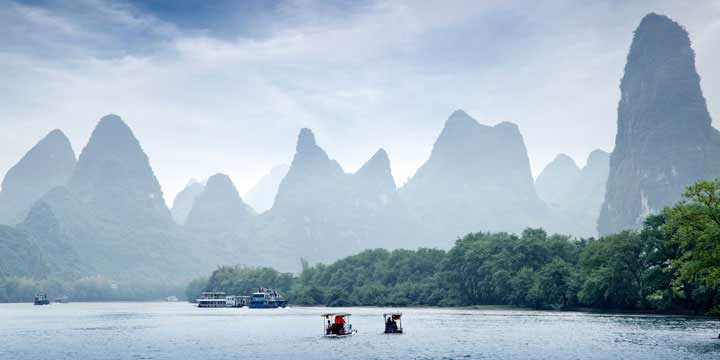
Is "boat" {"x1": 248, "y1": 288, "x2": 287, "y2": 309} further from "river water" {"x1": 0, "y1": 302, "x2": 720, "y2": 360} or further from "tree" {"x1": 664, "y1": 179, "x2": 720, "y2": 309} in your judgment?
"tree" {"x1": 664, "y1": 179, "x2": 720, "y2": 309}

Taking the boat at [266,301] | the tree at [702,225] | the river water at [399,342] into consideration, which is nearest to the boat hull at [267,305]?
the boat at [266,301]

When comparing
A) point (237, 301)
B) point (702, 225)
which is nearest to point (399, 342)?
point (702, 225)

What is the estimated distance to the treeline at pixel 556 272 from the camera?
2269 inches

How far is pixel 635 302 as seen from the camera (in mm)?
99188

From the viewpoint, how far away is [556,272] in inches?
4596

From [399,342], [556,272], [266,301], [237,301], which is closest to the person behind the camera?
[399,342]

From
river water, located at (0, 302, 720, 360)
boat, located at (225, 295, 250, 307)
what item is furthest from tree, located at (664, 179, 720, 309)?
boat, located at (225, 295, 250, 307)

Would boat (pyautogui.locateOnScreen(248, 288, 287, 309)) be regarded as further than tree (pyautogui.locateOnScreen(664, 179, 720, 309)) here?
Yes

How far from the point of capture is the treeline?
189ft

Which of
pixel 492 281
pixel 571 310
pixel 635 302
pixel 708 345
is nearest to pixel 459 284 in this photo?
pixel 492 281

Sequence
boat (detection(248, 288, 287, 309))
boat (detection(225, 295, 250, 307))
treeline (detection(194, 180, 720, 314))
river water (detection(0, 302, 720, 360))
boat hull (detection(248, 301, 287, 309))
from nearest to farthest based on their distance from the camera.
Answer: river water (detection(0, 302, 720, 360)) → treeline (detection(194, 180, 720, 314)) → boat hull (detection(248, 301, 287, 309)) → boat (detection(248, 288, 287, 309)) → boat (detection(225, 295, 250, 307))

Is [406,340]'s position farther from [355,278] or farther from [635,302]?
[355,278]

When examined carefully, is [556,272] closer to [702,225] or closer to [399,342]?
[702,225]

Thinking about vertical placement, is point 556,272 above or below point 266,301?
above
